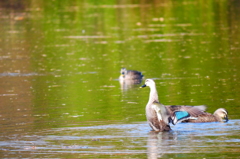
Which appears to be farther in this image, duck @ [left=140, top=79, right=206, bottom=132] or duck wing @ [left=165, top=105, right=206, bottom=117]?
duck wing @ [left=165, top=105, right=206, bottom=117]

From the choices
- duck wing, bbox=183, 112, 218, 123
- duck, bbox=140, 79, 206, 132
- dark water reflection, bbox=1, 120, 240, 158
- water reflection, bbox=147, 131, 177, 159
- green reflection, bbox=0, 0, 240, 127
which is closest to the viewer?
water reflection, bbox=147, 131, 177, 159

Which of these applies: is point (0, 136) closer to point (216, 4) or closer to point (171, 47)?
point (171, 47)

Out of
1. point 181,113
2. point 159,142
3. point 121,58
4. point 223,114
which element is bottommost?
point 159,142

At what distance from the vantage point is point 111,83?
22.2 meters

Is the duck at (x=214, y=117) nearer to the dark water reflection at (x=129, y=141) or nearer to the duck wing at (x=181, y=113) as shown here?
the dark water reflection at (x=129, y=141)

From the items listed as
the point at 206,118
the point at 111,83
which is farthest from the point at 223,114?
the point at 111,83

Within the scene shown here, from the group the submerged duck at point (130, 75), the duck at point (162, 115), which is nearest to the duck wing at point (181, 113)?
the duck at point (162, 115)

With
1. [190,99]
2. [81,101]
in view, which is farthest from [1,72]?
[190,99]

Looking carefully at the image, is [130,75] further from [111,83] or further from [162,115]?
[162,115]

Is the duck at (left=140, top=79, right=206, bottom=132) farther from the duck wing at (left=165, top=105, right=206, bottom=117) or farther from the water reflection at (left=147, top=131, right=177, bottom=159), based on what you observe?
the water reflection at (left=147, top=131, right=177, bottom=159)

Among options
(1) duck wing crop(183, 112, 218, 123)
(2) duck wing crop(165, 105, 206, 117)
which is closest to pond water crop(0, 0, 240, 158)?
(1) duck wing crop(183, 112, 218, 123)

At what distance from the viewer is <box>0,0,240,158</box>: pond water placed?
1230 centimetres

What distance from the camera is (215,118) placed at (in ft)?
47.9

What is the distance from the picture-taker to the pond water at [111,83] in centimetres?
1230
